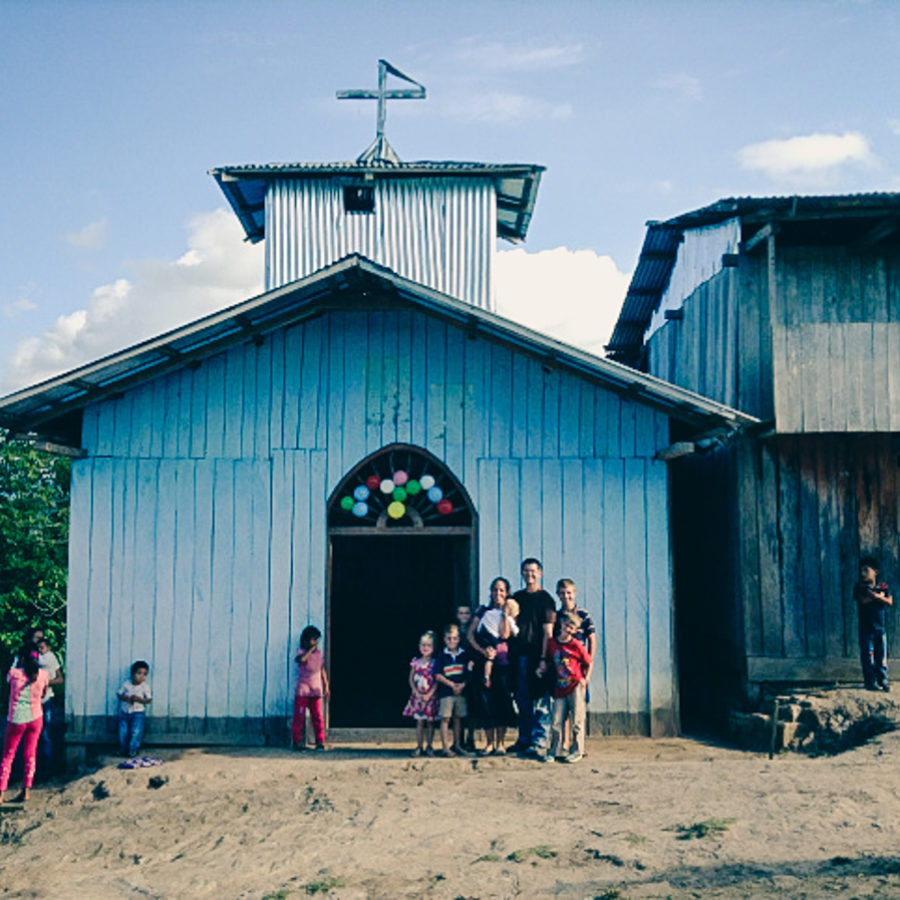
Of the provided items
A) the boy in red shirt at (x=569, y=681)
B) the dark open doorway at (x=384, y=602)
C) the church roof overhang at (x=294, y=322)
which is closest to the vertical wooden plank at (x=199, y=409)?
the church roof overhang at (x=294, y=322)

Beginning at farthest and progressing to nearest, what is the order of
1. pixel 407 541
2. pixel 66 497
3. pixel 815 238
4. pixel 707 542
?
pixel 66 497, pixel 407 541, pixel 707 542, pixel 815 238

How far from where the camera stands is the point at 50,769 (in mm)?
10344

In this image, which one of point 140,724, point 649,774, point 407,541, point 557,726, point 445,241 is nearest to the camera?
Result: point 649,774

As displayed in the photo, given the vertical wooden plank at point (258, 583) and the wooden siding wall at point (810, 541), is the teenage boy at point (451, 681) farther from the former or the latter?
Answer: the wooden siding wall at point (810, 541)

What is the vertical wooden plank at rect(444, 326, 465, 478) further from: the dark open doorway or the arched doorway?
the dark open doorway

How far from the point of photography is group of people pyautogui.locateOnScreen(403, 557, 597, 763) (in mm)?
9227

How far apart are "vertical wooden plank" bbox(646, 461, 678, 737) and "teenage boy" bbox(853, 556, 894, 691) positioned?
1.91m

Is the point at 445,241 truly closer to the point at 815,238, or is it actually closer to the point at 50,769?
the point at 815,238

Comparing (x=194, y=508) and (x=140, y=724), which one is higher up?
(x=194, y=508)

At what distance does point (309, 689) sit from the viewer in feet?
32.7

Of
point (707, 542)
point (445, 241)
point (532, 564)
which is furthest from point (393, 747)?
point (445, 241)

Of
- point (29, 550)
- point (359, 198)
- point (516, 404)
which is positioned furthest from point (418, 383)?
point (29, 550)

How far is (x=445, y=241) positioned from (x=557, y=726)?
10.6m

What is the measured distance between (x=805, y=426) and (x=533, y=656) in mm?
3840
